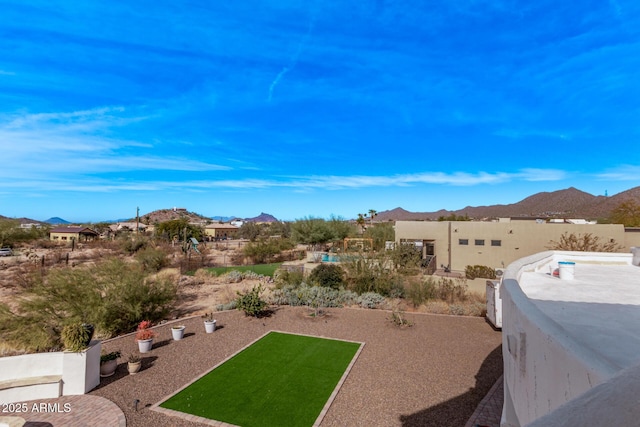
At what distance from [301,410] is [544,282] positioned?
547 centimetres

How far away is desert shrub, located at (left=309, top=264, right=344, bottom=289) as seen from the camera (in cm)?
1728

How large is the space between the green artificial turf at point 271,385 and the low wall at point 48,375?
86.0 inches

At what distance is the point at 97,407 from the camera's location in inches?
262

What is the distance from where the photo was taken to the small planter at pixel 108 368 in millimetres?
7941

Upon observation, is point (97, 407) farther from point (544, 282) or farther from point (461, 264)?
point (461, 264)

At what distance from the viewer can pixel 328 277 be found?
17.4 metres

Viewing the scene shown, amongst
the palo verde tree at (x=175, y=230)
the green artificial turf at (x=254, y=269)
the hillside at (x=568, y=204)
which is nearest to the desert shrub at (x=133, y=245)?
the palo verde tree at (x=175, y=230)

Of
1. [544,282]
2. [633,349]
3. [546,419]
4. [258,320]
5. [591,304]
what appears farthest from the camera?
[258,320]

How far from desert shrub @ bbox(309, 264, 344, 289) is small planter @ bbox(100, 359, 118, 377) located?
10.4 meters

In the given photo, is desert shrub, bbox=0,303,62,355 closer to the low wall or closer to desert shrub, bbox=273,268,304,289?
the low wall

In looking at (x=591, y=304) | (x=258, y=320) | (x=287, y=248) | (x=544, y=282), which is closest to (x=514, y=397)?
(x=591, y=304)

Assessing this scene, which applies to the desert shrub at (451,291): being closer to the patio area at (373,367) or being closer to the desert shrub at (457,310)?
the desert shrub at (457,310)

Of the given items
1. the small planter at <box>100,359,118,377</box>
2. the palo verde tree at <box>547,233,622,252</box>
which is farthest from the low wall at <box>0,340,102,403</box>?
the palo verde tree at <box>547,233,622,252</box>

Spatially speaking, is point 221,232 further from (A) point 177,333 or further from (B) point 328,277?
(A) point 177,333
